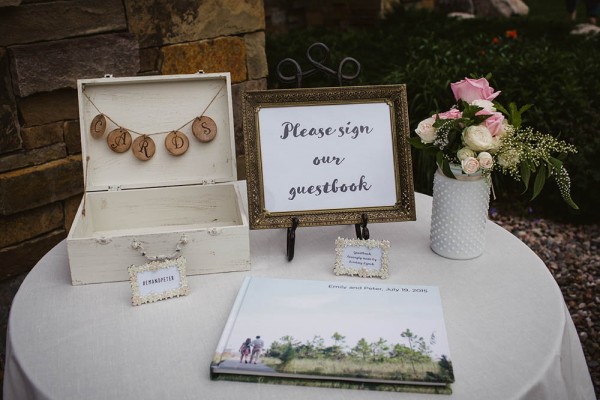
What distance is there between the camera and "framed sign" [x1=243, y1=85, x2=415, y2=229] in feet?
4.77

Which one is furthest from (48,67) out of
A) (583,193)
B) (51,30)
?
(583,193)

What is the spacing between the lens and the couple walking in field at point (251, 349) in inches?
42.4

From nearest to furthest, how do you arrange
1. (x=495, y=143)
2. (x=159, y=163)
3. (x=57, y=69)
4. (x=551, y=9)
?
(x=495, y=143) → (x=159, y=163) → (x=57, y=69) → (x=551, y=9)

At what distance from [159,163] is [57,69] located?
0.78 meters

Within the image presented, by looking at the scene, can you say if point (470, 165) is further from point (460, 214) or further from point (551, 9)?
point (551, 9)

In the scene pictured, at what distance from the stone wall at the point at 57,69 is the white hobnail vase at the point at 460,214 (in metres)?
1.02

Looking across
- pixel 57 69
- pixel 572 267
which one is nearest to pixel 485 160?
→ pixel 57 69

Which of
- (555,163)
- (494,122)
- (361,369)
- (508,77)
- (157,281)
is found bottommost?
(361,369)

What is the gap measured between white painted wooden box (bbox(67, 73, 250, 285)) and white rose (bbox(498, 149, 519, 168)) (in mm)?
693

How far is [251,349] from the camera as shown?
1100 mm

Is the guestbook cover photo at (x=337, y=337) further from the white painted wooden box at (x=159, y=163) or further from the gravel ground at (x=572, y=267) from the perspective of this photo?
the gravel ground at (x=572, y=267)

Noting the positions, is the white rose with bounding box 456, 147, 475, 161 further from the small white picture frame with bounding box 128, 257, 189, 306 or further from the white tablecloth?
the small white picture frame with bounding box 128, 257, 189, 306

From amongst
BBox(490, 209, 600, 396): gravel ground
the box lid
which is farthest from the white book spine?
Result: BBox(490, 209, 600, 396): gravel ground

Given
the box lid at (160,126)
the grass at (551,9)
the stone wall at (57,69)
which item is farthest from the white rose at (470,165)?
the grass at (551,9)
